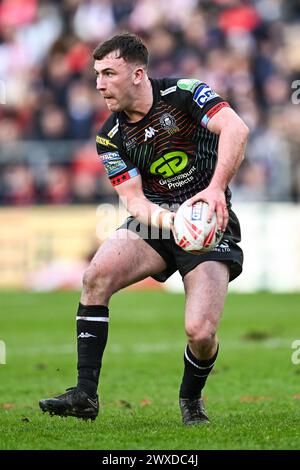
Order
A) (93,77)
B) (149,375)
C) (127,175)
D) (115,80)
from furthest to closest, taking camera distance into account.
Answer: (93,77) < (149,375) < (127,175) < (115,80)

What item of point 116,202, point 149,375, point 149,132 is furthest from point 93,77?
point 149,132

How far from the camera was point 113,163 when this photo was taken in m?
6.56

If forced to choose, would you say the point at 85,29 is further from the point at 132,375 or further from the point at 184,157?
the point at 184,157

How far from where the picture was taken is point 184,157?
654 cm

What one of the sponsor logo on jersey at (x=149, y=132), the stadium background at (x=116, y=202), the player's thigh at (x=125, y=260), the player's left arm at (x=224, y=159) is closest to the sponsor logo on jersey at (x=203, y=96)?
the player's left arm at (x=224, y=159)

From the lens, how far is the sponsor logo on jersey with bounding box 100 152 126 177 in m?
6.53

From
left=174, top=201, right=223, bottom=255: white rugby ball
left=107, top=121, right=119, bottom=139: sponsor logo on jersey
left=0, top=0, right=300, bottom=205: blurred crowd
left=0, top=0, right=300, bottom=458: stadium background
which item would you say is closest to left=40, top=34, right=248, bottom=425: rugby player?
left=107, top=121, right=119, bottom=139: sponsor logo on jersey

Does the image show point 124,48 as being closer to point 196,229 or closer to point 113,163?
point 113,163

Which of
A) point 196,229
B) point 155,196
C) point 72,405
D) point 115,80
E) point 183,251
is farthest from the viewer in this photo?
point 155,196

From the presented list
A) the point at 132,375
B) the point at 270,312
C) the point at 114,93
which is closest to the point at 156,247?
the point at 114,93

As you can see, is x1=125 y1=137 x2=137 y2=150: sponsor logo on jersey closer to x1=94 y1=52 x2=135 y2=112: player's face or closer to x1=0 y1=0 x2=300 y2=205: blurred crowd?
x1=94 y1=52 x2=135 y2=112: player's face

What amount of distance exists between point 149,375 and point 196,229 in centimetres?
382

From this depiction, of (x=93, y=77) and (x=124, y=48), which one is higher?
(x=93, y=77)

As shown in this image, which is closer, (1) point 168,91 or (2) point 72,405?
(2) point 72,405
